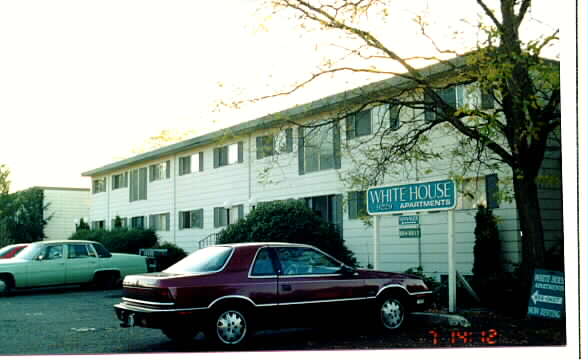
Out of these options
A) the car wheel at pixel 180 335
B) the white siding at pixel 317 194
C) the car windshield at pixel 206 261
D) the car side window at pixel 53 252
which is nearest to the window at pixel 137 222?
the white siding at pixel 317 194

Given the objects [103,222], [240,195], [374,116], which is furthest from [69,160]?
[374,116]

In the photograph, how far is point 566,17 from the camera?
375 inches

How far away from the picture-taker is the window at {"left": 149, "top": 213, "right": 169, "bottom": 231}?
94.9ft

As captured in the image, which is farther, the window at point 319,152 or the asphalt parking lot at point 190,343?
the window at point 319,152

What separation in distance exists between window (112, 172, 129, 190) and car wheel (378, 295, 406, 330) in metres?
24.1

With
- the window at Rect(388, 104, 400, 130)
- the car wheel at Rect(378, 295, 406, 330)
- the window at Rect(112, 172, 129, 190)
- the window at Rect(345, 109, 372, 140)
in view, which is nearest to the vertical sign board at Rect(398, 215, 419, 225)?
the window at Rect(388, 104, 400, 130)

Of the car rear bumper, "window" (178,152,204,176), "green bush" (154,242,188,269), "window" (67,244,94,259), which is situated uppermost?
"window" (178,152,204,176)

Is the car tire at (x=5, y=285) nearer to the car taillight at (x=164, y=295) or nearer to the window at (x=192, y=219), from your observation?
the window at (x=192, y=219)

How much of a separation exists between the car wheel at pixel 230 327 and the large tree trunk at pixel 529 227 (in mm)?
5528

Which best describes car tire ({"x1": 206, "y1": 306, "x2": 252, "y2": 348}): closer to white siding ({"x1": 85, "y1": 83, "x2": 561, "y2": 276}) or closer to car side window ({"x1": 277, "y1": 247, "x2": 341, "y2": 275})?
car side window ({"x1": 277, "y1": 247, "x2": 341, "y2": 275})

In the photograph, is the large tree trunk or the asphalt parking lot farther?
the large tree trunk

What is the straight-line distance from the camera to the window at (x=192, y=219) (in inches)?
1037

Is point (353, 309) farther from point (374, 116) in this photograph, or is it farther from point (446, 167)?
point (374, 116)

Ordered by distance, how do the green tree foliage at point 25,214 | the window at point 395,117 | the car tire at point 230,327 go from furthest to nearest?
the green tree foliage at point 25,214 → the window at point 395,117 → the car tire at point 230,327
